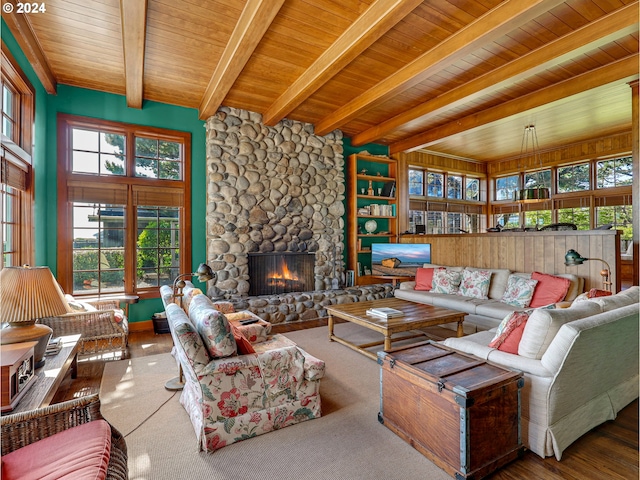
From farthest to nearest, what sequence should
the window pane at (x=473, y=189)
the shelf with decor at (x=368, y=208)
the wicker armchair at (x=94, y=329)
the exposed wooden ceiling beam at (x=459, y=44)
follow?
the window pane at (x=473, y=189) → the shelf with decor at (x=368, y=208) → the wicker armchair at (x=94, y=329) → the exposed wooden ceiling beam at (x=459, y=44)

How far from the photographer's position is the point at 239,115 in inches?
202

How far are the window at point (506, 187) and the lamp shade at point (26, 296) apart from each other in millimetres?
9427

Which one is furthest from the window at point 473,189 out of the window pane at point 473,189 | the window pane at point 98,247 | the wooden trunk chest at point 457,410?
the window pane at point 98,247

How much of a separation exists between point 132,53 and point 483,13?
3.33 meters

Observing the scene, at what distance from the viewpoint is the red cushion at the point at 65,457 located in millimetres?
1115

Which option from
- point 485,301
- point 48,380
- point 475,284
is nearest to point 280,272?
point 475,284

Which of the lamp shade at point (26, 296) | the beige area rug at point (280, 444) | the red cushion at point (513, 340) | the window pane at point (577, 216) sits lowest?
the beige area rug at point (280, 444)

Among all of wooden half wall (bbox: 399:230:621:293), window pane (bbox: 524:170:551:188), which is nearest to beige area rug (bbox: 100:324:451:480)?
wooden half wall (bbox: 399:230:621:293)

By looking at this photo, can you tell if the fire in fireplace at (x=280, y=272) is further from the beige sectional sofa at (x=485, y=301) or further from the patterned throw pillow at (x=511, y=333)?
the patterned throw pillow at (x=511, y=333)

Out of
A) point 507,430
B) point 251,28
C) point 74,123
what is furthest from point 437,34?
point 74,123

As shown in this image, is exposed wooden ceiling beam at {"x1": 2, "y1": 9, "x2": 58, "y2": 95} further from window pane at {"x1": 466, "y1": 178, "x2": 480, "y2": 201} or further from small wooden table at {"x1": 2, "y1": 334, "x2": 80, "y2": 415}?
window pane at {"x1": 466, "y1": 178, "x2": 480, "y2": 201}

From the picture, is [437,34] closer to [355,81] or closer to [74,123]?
[355,81]

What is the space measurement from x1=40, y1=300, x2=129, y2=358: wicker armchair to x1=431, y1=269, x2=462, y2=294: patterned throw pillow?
14.0 ft

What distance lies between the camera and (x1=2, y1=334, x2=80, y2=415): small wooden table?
161 cm
